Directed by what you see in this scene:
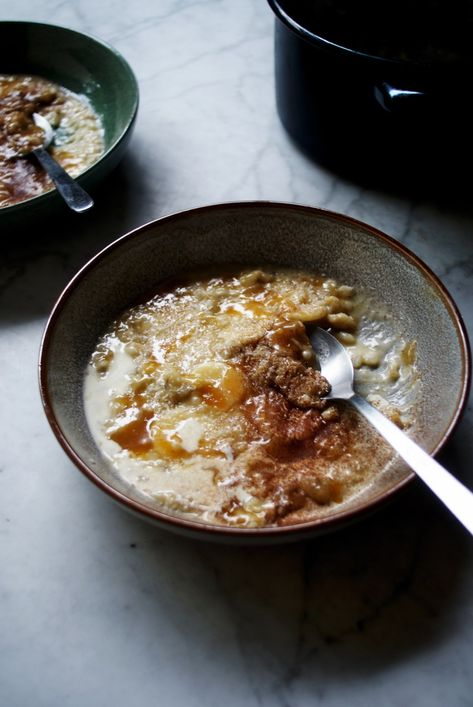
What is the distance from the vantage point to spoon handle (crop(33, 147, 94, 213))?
1188 millimetres

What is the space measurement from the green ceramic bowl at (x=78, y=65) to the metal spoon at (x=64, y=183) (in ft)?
0.42

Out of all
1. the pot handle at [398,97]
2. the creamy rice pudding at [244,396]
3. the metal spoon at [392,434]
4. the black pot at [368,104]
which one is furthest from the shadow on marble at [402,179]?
the metal spoon at [392,434]

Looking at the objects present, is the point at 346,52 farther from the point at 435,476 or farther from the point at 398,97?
the point at 435,476

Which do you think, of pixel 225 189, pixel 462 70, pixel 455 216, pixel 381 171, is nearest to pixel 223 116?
pixel 225 189

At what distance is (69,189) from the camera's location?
3.97 feet

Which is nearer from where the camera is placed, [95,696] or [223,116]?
[95,696]

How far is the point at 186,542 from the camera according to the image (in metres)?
0.87

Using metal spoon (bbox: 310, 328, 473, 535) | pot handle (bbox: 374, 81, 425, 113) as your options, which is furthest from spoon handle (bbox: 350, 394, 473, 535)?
pot handle (bbox: 374, 81, 425, 113)

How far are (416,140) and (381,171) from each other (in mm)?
132

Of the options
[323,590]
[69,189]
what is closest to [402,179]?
[69,189]

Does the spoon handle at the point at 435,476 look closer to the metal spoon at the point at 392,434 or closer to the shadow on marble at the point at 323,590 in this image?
the metal spoon at the point at 392,434

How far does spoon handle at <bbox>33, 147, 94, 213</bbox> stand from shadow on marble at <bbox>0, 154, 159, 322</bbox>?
0.17 ft

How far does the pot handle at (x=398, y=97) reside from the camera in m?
1.05

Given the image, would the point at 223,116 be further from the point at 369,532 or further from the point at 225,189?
the point at 369,532
